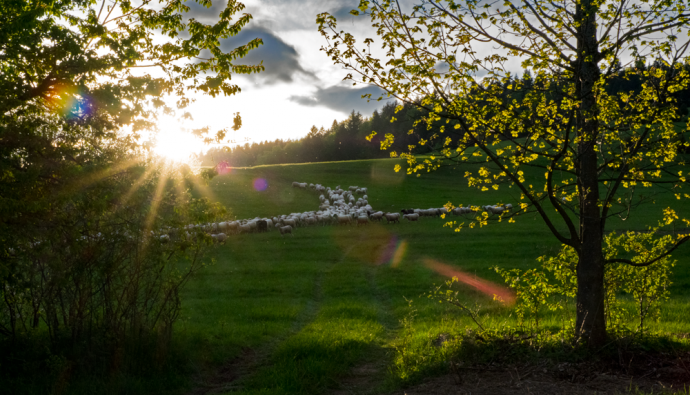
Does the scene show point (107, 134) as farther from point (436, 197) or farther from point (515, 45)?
point (436, 197)

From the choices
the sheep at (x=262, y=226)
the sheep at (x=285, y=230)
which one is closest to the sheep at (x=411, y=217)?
the sheep at (x=285, y=230)

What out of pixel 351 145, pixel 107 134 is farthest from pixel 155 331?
pixel 351 145

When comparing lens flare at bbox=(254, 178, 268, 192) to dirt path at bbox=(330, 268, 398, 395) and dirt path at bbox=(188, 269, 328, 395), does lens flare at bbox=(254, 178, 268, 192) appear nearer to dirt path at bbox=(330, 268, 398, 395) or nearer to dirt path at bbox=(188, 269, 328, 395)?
dirt path at bbox=(188, 269, 328, 395)

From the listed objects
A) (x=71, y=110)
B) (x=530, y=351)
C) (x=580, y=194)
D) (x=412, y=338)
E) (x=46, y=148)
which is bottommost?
(x=412, y=338)

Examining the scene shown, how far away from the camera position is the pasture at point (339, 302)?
8.75 meters

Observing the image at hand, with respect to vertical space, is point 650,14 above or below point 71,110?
above

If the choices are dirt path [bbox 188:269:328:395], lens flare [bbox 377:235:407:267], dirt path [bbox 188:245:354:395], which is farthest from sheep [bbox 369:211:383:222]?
dirt path [bbox 188:269:328:395]

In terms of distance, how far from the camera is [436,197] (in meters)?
44.8

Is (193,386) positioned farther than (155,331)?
No

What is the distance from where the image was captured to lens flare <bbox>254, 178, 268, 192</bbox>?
49.1 metres

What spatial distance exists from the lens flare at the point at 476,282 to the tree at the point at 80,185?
10.6 meters

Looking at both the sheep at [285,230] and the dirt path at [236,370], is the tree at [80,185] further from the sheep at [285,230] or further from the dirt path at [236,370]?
the sheep at [285,230]

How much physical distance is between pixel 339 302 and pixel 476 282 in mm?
5882

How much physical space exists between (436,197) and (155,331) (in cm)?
3773
